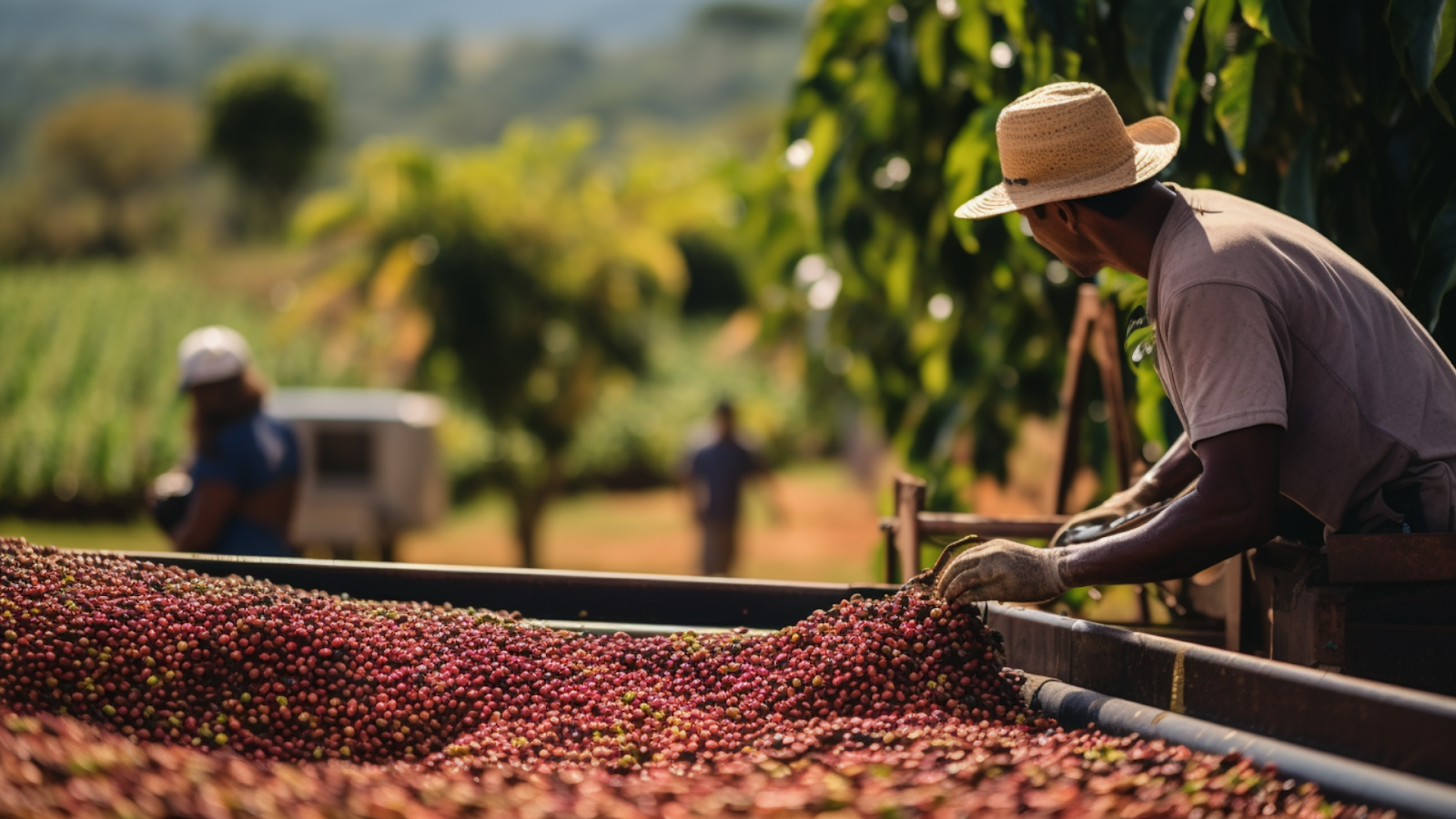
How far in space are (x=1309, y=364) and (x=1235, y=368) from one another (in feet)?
0.57

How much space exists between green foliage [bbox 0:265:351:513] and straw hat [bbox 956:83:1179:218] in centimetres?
652

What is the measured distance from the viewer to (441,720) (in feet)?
6.72

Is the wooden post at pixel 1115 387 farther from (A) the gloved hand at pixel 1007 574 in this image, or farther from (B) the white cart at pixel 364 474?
(B) the white cart at pixel 364 474

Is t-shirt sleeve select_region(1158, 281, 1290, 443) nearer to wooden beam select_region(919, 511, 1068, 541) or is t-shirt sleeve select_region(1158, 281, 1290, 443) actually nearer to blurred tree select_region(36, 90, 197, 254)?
wooden beam select_region(919, 511, 1068, 541)

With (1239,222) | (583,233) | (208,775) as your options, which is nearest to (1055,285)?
(1239,222)

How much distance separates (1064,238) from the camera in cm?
217

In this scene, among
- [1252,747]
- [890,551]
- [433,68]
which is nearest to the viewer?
[1252,747]

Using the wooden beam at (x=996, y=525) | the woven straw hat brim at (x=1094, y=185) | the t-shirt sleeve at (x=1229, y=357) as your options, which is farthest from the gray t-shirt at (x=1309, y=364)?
the wooden beam at (x=996, y=525)

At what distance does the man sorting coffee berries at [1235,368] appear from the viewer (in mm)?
1834

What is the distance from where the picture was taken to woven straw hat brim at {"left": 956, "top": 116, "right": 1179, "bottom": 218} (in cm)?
206

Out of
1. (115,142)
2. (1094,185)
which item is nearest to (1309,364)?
(1094,185)

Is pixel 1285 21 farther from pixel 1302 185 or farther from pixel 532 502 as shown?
pixel 532 502

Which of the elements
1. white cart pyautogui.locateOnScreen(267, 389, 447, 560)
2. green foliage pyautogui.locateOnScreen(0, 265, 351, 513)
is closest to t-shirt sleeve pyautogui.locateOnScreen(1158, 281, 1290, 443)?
green foliage pyautogui.locateOnScreen(0, 265, 351, 513)

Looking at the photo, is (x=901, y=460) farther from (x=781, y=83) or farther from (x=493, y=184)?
(x=781, y=83)
